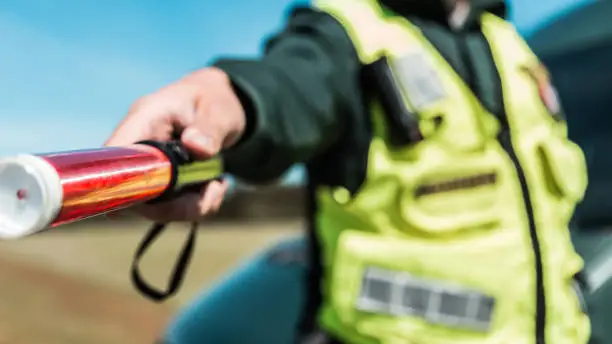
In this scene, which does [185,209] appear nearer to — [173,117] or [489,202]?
[173,117]

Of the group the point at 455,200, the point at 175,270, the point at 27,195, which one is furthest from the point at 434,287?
the point at 27,195

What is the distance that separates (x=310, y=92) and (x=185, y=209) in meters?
0.39

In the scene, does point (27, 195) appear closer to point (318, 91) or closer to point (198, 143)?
point (198, 143)

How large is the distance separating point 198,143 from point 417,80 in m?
0.64

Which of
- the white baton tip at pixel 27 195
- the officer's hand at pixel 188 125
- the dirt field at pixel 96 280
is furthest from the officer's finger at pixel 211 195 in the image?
the dirt field at pixel 96 280

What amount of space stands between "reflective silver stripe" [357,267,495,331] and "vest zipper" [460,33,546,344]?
3.6 inches

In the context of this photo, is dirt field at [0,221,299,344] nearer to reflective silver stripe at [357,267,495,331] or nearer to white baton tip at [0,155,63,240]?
reflective silver stripe at [357,267,495,331]

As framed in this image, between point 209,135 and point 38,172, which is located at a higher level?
point 38,172

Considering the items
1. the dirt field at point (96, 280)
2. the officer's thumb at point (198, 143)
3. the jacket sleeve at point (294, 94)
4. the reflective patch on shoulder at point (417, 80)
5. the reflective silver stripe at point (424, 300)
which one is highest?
the officer's thumb at point (198, 143)

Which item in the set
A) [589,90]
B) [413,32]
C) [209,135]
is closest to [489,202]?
[413,32]

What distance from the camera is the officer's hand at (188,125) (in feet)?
2.68

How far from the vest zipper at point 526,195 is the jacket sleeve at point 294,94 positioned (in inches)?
10.0

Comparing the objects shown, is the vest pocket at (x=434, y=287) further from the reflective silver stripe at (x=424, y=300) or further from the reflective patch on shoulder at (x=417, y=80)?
the reflective patch on shoulder at (x=417, y=80)

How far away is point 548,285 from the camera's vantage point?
1.41 meters
